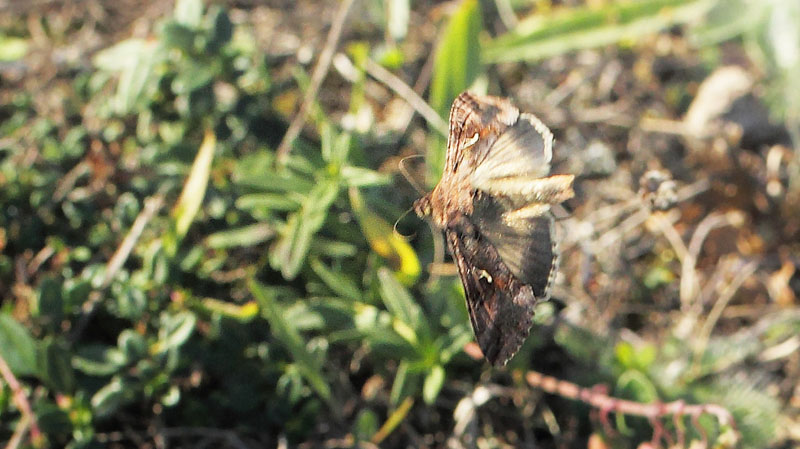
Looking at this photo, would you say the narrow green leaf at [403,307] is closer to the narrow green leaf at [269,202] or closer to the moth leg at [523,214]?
the narrow green leaf at [269,202]

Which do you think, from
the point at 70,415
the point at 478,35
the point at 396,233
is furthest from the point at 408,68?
the point at 70,415

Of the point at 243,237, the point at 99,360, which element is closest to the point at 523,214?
the point at 243,237

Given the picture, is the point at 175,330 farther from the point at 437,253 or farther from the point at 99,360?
the point at 437,253

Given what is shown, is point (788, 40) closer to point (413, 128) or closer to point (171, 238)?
point (413, 128)

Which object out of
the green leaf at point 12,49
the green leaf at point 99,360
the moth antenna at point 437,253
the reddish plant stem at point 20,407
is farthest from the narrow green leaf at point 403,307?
the green leaf at point 12,49

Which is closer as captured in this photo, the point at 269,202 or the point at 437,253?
the point at 269,202

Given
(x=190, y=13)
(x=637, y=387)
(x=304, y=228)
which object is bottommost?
(x=637, y=387)

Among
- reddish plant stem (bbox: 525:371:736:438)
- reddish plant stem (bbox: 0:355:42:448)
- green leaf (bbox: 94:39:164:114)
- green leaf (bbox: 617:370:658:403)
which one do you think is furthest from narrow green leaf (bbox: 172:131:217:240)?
green leaf (bbox: 617:370:658:403)

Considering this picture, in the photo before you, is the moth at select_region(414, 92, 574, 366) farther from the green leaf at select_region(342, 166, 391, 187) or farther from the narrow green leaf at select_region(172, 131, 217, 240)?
the narrow green leaf at select_region(172, 131, 217, 240)
